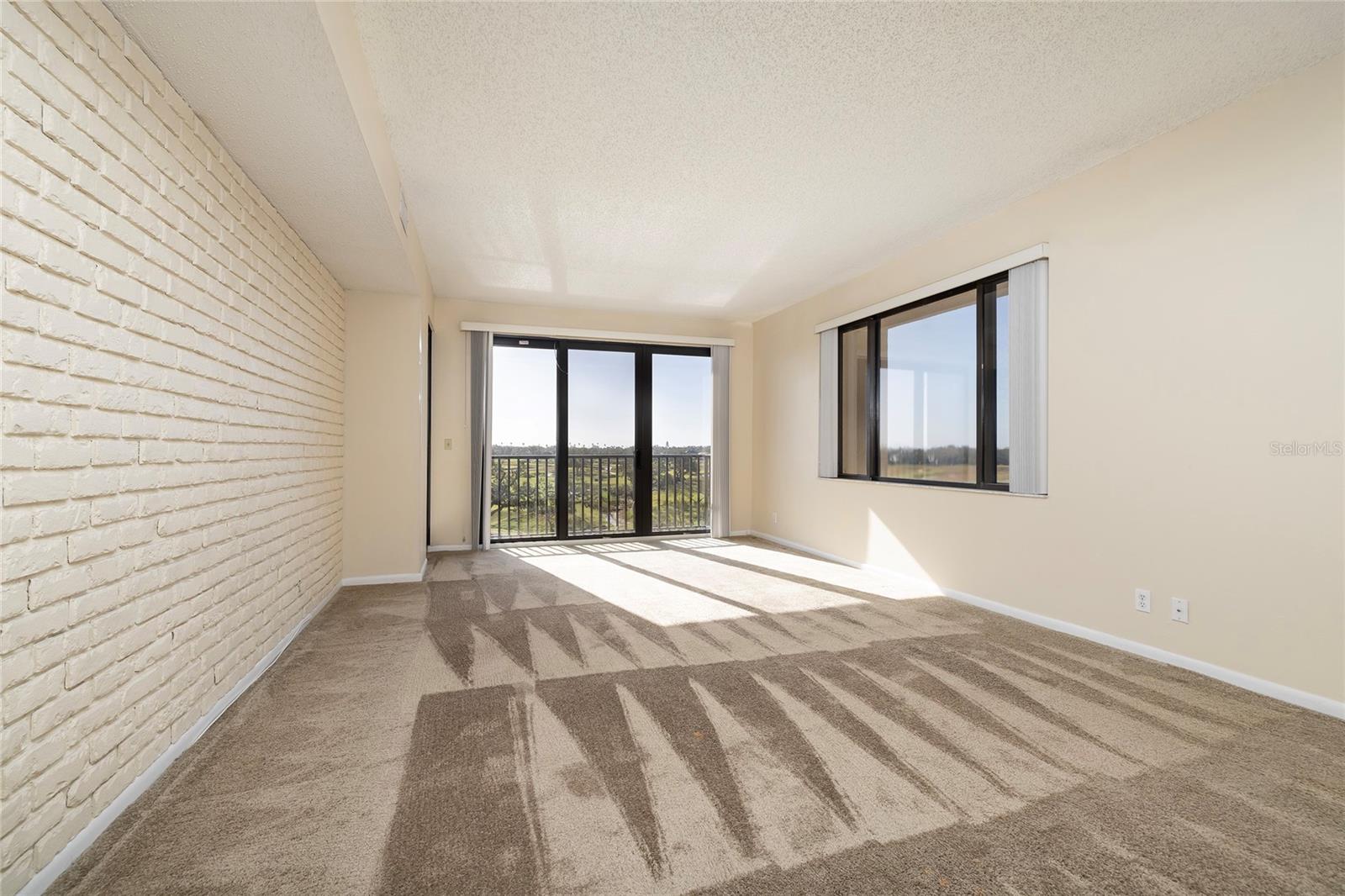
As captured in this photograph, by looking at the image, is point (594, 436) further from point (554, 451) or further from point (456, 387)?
point (456, 387)

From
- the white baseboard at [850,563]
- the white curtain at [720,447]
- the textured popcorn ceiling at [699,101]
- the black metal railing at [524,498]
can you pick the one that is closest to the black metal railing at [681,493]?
the white curtain at [720,447]

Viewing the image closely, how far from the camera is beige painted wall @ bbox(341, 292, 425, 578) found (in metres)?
4.17

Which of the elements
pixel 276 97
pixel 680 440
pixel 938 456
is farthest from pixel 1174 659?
pixel 680 440

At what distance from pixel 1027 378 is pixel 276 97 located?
384 cm

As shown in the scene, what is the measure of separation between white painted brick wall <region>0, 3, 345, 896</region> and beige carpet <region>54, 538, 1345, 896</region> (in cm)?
27

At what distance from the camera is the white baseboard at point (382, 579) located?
4207mm

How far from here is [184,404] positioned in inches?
75.1

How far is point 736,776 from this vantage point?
5.67 ft

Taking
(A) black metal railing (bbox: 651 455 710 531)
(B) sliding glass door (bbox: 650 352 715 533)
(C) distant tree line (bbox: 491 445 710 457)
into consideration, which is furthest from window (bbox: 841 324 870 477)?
(C) distant tree line (bbox: 491 445 710 457)

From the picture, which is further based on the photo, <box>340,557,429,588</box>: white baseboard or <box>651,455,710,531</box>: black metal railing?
<box>651,455,710,531</box>: black metal railing

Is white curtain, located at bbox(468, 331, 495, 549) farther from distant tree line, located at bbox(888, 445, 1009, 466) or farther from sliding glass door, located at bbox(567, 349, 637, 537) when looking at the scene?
distant tree line, located at bbox(888, 445, 1009, 466)

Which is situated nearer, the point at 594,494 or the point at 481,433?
the point at 481,433

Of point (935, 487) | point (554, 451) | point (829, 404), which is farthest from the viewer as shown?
point (554, 451)

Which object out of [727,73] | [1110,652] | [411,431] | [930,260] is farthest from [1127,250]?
[411,431]
